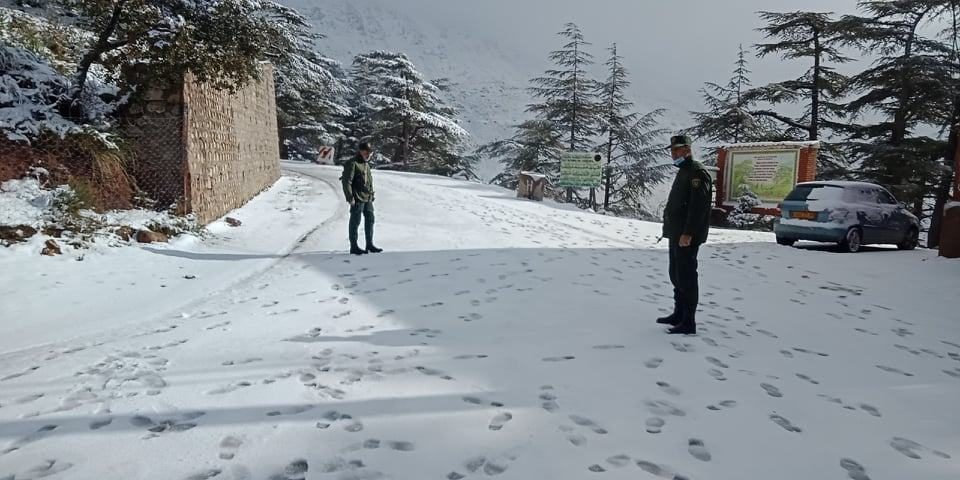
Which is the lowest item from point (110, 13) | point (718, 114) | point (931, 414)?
point (931, 414)

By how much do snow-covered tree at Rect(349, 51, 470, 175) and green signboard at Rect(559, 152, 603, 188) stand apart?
1335cm

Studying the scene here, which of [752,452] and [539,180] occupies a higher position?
[539,180]

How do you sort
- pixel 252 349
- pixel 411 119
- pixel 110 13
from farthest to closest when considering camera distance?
pixel 411 119 < pixel 110 13 < pixel 252 349

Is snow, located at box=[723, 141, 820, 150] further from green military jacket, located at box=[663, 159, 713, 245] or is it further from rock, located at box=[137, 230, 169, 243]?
rock, located at box=[137, 230, 169, 243]

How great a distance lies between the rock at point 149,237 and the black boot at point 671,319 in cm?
659

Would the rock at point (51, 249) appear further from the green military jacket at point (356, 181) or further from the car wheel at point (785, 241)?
the car wheel at point (785, 241)

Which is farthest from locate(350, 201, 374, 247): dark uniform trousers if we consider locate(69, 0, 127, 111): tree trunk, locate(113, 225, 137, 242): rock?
locate(69, 0, 127, 111): tree trunk

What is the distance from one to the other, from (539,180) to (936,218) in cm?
1294

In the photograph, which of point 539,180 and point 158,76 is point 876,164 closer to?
point 539,180

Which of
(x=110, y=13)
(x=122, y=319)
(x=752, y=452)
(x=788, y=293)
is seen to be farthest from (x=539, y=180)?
(x=752, y=452)

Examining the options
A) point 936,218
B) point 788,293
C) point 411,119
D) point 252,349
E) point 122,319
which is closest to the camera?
point 252,349

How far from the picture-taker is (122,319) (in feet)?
16.2

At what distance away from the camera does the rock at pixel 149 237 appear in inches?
285

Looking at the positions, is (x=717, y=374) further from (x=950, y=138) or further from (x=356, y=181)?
(x=950, y=138)
